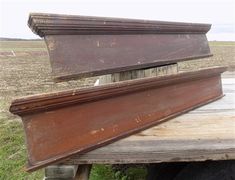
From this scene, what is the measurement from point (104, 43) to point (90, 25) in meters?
0.13

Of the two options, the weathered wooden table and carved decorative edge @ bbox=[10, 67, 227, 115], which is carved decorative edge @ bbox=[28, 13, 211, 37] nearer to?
carved decorative edge @ bbox=[10, 67, 227, 115]

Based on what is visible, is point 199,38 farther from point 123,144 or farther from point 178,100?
point 123,144

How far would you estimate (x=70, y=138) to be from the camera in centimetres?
145

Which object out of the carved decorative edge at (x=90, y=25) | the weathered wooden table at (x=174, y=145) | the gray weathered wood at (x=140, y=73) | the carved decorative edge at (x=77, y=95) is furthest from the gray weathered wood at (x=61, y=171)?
the gray weathered wood at (x=140, y=73)

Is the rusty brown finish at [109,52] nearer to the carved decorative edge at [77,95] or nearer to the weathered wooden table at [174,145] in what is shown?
the carved decorative edge at [77,95]

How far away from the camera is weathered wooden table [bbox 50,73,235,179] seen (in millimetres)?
1514

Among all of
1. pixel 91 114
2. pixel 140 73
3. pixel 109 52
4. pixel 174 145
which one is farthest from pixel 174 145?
pixel 140 73

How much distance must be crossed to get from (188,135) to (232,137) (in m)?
0.18

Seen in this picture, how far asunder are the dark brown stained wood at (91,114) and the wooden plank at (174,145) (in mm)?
39

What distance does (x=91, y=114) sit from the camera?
152cm

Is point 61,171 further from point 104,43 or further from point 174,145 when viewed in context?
point 104,43

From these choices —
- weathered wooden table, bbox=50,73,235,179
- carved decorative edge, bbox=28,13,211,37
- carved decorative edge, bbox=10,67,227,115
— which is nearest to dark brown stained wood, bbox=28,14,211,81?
carved decorative edge, bbox=28,13,211,37

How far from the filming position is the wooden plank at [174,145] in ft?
4.97

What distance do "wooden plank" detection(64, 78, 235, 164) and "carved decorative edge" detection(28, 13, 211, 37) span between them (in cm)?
47
